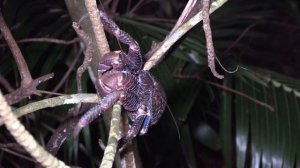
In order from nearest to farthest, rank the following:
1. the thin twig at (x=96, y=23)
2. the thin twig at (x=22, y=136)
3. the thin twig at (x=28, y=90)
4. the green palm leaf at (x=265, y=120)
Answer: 1. the thin twig at (x=22, y=136)
2. the thin twig at (x=96, y=23)
3. the thin twig at (x=28, y=90)
4. the green palm leaf at (x=265, y=120)

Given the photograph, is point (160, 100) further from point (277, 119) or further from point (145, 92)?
point (277, 119)

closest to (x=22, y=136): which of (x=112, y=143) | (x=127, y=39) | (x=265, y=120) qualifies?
(x=112, y=143)

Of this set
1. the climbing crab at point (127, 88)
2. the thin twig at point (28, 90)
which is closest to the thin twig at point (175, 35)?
the climbing crab at point (127, 88)

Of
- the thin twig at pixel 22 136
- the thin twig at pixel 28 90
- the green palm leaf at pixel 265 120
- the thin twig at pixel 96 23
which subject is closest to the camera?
the thin twig at pixel 22 136

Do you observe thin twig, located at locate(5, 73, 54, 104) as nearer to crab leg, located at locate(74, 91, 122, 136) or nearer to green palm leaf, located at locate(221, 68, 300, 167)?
crab leg, located at locate(74, 91, 122, 136)

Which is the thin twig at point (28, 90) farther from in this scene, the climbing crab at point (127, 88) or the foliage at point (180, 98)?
the foliage at point (180, 98)

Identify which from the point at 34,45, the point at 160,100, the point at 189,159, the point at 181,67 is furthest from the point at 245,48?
the point at 160,100

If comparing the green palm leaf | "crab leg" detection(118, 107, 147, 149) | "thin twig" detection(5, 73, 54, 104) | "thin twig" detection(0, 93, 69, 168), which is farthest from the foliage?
"thin twig" detection(0, 93, 69, 168)
